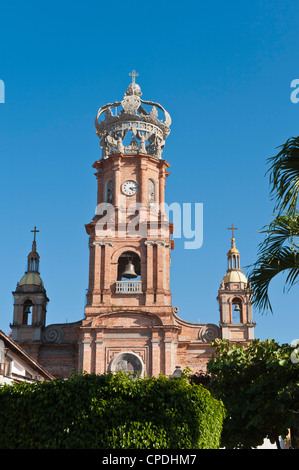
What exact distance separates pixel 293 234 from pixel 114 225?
34258 millimetres

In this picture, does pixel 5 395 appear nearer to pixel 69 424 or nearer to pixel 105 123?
pixel 69 424

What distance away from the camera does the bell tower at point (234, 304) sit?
154ft

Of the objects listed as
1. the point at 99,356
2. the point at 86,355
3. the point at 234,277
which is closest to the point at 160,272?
the point at 99,356

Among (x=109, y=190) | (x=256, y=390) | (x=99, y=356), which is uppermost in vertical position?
(x=109, y=190)

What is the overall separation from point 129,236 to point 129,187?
3.63m

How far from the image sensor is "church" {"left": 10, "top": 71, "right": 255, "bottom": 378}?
4334cm

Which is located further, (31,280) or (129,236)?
(31,280)

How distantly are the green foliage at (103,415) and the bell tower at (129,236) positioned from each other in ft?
85.5

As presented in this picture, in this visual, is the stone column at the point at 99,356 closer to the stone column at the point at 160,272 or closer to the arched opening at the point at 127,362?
the arched opening at the point at 127,362

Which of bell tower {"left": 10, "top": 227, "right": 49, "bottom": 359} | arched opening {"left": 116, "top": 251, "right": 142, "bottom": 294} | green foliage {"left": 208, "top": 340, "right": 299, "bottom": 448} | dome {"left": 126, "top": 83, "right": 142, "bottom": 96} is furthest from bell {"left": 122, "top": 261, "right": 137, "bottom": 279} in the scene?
green foliage {"left": 208, "top": 340, "right": 299, "bottom": 448}

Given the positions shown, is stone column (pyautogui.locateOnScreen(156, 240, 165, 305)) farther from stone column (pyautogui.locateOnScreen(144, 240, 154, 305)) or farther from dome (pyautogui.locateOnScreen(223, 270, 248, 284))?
dome (pyautogui.locateOnScreen(223, 270, 248, 284))

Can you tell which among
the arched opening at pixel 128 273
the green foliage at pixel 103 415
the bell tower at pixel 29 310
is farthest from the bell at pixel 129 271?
the green foliage at pixel 103 415

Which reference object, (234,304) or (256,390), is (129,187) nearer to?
(234,304)

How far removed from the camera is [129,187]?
47.3 m
